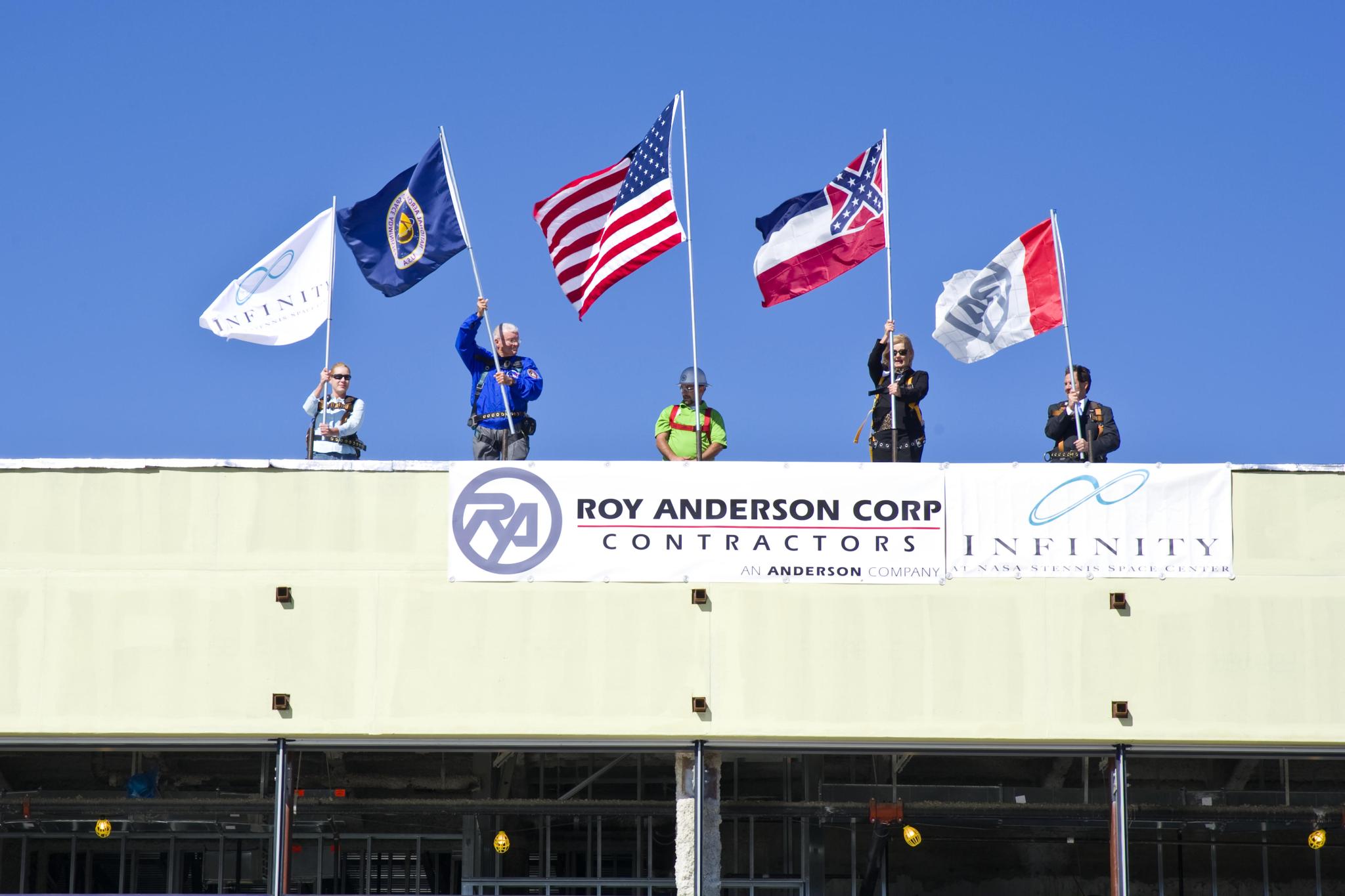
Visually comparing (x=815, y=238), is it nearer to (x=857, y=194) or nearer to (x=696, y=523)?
(x=857, y=194)

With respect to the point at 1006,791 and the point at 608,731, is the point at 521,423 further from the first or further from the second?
the point at 1006,791

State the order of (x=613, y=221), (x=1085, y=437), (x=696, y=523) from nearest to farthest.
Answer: (x=696, y=523)
(x=1085, y=437)
(x=613, y=221)

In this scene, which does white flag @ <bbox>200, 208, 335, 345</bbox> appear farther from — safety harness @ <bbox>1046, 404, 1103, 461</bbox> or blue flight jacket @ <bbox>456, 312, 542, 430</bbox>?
safety harness @ <bbox>1046, 404, 1103, 461</bbox>

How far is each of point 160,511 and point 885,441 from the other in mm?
7011

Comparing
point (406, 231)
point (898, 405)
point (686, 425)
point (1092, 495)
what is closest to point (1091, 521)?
point (1092, 495)

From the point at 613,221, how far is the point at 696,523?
3440 millimetres

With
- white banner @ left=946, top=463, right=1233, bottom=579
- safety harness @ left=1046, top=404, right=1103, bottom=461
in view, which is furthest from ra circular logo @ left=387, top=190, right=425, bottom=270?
safety harness @ left=1046, top=404, right=1103, bottom=461

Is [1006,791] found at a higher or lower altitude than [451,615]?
lower

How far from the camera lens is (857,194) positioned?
1777 centimetres

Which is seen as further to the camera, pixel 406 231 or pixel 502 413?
pixel 406 231

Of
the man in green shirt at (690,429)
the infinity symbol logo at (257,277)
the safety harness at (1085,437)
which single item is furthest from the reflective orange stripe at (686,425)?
the infinity symbol logo at (257,277)

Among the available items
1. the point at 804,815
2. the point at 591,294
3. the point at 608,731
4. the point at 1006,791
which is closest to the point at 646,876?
the point at 804,815

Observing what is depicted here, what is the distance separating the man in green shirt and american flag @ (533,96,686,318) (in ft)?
4.76

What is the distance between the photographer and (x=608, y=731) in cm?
1588
